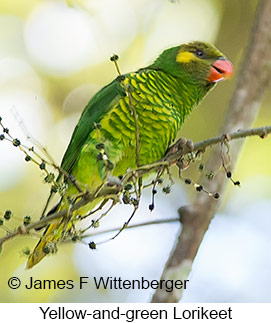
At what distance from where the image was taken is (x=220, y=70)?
2.89 m

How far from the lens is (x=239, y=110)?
2812 millimetres

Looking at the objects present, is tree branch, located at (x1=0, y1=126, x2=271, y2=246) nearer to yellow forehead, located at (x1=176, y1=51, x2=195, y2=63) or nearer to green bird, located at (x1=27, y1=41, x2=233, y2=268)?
green bird, located at (x1=27, y1=41, x2=233, y2=268)

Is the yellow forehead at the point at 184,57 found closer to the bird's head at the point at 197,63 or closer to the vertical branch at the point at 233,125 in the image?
the bird's head at the point at 197,63

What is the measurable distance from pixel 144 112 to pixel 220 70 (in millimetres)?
471

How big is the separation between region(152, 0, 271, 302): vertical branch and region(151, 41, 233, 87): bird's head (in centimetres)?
12

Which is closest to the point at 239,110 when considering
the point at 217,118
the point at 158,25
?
the point at 217,118

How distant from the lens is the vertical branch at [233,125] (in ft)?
8.36

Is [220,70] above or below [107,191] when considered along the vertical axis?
above
